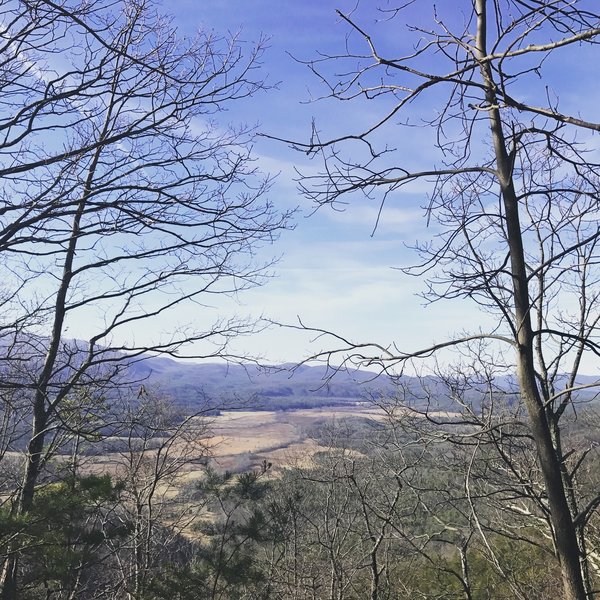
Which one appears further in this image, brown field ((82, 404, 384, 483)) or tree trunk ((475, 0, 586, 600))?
brown field ((82, 404, 384, 483))

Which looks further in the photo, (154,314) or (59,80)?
(154,314)

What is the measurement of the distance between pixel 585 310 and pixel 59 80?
670 centimetres

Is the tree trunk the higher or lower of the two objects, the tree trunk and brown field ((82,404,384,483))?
the higher

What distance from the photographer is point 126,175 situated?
4.27m

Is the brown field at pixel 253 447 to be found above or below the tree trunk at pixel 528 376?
below

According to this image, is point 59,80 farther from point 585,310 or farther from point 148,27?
point 585,310

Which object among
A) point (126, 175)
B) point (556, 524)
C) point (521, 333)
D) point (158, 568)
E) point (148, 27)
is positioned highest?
point (148, 27)

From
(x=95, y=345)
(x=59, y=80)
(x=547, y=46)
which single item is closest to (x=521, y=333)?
(x=547, y=46)

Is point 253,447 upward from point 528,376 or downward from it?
downward

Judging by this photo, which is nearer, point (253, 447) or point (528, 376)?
point (528, 376)

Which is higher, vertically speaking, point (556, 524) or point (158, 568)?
point (556, 524)

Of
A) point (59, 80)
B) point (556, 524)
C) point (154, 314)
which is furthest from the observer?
point (154, 314)

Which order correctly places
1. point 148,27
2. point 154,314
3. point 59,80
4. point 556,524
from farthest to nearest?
point 154,314 < point 148,27 < point 59,80 < point 556,524

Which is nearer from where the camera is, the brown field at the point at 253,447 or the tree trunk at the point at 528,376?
the tree trunk at the point at 528,376
